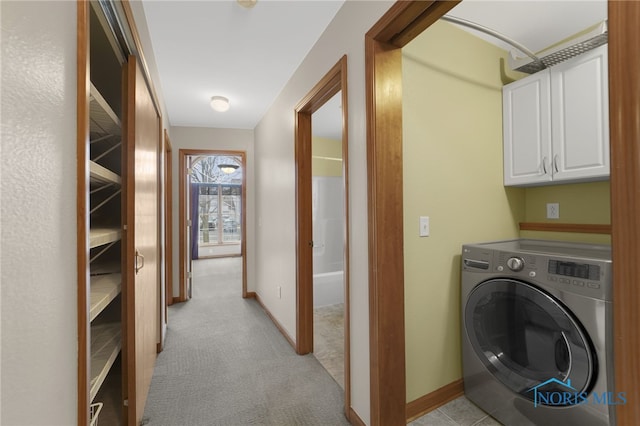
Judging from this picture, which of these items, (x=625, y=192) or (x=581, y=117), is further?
(x=581, y=117)

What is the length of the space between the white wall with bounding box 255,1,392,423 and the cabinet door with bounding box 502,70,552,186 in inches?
48.7

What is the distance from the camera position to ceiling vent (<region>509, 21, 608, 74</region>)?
1.57 metres

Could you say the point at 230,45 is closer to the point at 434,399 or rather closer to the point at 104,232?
the point at 104,232

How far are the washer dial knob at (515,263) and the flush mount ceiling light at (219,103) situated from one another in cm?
299

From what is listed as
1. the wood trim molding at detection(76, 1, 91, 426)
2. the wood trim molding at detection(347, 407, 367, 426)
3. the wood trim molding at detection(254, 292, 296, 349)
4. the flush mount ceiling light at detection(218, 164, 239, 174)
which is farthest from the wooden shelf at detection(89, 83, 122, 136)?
the flush mount ceiling light at detection(218, 164, 239, 174)

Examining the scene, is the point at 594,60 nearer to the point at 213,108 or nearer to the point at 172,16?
the point at 172,16

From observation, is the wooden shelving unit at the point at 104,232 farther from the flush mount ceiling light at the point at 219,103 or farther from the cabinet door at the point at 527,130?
the cabinet door at the point at 527,130

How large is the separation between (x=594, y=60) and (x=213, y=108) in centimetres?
328

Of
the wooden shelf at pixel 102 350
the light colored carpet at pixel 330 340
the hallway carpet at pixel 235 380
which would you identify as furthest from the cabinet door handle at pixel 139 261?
the light colored carpet at pixel 330 340

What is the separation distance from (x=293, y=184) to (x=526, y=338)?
1967mm

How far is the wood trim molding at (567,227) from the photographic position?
73.2 inches

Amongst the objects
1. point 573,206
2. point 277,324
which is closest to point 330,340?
point 277,324

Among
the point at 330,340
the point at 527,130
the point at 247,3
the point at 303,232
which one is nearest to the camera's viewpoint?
the point at 247,3

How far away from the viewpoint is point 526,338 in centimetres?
153
